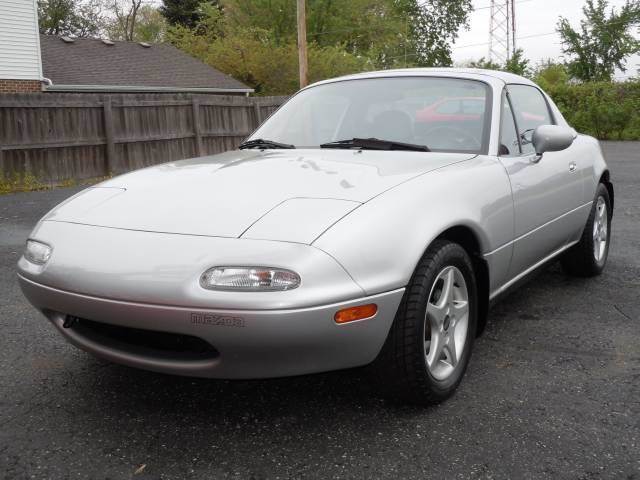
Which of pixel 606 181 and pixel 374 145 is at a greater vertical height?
pixel 374 145

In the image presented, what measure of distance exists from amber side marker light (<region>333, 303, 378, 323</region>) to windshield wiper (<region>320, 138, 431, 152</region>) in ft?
4.38

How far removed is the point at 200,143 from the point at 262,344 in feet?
47.2

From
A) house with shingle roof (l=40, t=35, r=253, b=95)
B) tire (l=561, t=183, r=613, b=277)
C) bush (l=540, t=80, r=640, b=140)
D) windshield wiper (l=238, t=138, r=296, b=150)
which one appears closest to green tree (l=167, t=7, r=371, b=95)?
house with shingle roof (l=40, t=35, r=253, b=95)

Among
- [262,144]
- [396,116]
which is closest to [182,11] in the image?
[262,144]

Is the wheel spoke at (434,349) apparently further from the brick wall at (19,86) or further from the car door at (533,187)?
the brick wall at (19,86)

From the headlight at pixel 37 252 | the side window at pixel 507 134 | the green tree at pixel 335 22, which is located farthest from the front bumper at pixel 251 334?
the green tree at pixel 335 22

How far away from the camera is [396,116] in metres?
3.68

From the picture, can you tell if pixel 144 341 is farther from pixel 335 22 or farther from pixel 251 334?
pixel 335 22

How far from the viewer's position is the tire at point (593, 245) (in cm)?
463

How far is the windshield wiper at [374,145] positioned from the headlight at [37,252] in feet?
5.11

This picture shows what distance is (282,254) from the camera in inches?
89.6

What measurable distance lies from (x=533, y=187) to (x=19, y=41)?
17399mm

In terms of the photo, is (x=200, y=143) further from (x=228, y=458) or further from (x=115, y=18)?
(x=115, y=18)

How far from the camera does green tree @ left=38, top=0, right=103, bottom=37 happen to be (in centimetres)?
4106
